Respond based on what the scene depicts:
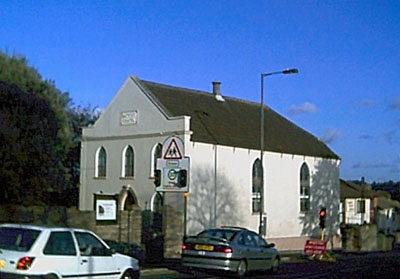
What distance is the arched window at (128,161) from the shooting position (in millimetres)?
42469

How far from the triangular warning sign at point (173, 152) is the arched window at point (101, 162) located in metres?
24.8

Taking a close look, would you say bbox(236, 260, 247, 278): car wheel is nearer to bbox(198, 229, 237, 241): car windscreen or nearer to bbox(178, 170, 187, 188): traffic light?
bbox(198, 229, 237, 241): car windscreen

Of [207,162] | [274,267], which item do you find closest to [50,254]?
[274,267]

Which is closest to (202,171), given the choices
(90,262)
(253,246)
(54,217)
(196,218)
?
(196,218)

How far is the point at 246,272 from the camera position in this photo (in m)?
21.7

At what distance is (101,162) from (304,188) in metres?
15.5

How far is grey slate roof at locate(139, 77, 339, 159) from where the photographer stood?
139ft

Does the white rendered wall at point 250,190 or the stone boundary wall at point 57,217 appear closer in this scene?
the stone boundary wall at point 57,217

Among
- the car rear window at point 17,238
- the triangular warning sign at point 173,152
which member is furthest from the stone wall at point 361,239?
the car rear window at point 17,238

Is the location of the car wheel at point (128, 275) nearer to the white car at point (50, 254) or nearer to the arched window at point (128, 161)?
the white car at point (50, 254)

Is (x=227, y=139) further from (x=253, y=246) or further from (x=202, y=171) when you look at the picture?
(x=253, y=246)

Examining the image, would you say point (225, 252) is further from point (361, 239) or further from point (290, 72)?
point (361, 239)

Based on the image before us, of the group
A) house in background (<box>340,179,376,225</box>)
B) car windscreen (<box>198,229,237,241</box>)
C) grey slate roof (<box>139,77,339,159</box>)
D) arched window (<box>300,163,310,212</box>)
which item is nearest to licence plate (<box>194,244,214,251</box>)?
car windscreen (<box>198,229,237,241</box>)

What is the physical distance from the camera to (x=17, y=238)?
45.6 feet
